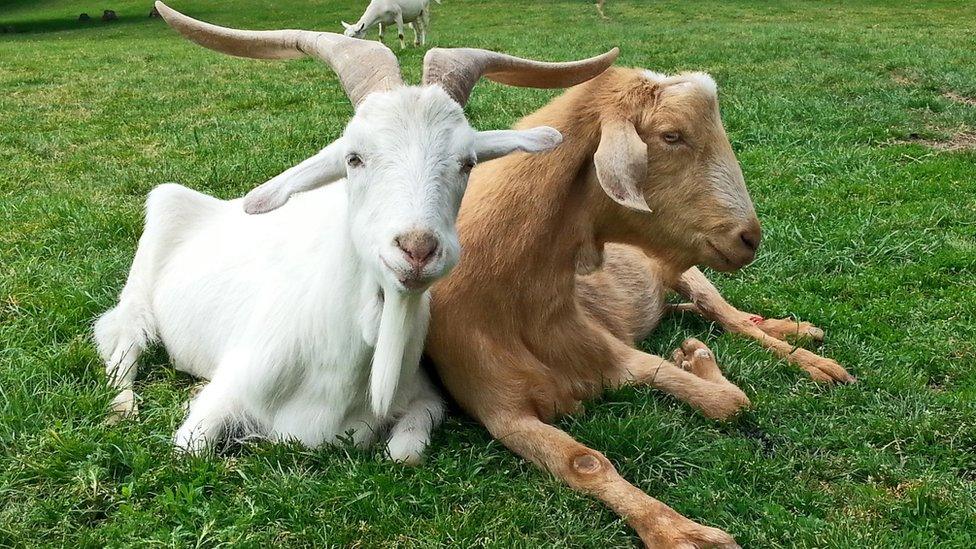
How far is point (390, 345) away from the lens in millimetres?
2885

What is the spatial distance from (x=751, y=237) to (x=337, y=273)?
1678 millimetres

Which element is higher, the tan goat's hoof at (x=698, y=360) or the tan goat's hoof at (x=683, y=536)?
the tan goat's hoof at (x=683, y=536)

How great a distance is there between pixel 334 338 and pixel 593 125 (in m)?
1.34

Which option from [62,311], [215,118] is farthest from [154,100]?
[62,311]

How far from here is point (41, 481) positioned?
2951 mm

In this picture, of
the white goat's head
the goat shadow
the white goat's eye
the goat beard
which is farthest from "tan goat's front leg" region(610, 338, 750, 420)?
the goat shadow

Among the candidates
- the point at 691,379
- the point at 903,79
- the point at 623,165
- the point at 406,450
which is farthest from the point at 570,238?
the point at 903,79

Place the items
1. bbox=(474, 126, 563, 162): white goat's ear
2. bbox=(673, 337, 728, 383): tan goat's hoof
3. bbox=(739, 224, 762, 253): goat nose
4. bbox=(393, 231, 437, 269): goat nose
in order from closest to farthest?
bbox=(393, 231, 437, 269): goat nose < bbox=(474, 126, 563, 162): white goat's ear < bbox=(739, 224, 762, 253): goat nose < bbox=(673, 337, 728, 383): tan goat's hoof

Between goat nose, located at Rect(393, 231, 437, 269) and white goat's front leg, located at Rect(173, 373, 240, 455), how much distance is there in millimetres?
1287

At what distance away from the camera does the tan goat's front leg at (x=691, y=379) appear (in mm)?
3488

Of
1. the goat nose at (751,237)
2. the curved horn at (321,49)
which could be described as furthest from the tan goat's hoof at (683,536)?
the curved horn at (321,49)

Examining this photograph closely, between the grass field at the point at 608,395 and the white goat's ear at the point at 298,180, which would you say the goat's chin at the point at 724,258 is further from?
the white goat's ear at the point at 298,180

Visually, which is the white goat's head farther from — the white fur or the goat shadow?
Result: the goat shadow

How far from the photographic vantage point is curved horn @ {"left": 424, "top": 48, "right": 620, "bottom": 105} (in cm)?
296
